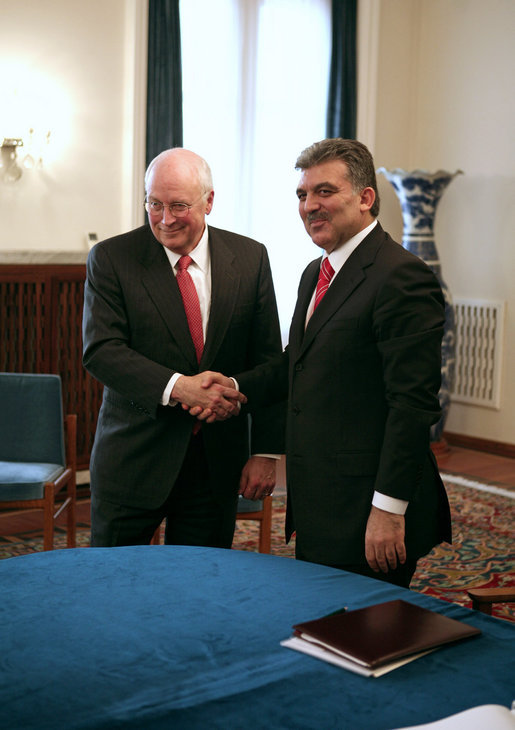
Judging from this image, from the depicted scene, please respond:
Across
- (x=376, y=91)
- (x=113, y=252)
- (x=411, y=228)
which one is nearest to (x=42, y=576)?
(x=113, y=252)

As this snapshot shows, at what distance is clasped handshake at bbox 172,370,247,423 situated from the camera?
2305mm

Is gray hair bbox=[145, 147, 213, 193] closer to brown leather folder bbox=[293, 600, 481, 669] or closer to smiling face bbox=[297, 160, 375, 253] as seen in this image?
smiling face bbox=[297, 160, 375, 253]

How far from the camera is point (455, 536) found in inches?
181

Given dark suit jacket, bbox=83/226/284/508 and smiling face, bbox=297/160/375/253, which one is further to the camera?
dark suit jacket, bbox=83/226/284/508

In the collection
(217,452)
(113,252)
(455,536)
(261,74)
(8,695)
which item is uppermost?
(261,74)

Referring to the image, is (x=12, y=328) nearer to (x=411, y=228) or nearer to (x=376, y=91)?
(x=411, y=228)

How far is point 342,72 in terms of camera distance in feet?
21.6

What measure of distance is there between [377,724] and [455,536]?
349cm

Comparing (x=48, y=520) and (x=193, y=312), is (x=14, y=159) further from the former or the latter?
(x=193, y=312)

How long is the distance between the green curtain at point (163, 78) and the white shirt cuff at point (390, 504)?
390 centimetres

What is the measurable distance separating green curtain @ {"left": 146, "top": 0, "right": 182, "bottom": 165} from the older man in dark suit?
3.16 meters

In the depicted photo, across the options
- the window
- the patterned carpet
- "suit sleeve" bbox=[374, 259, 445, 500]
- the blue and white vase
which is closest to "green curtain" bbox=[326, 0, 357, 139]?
the window

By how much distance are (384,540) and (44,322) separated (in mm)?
3523

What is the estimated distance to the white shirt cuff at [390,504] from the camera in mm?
2006
